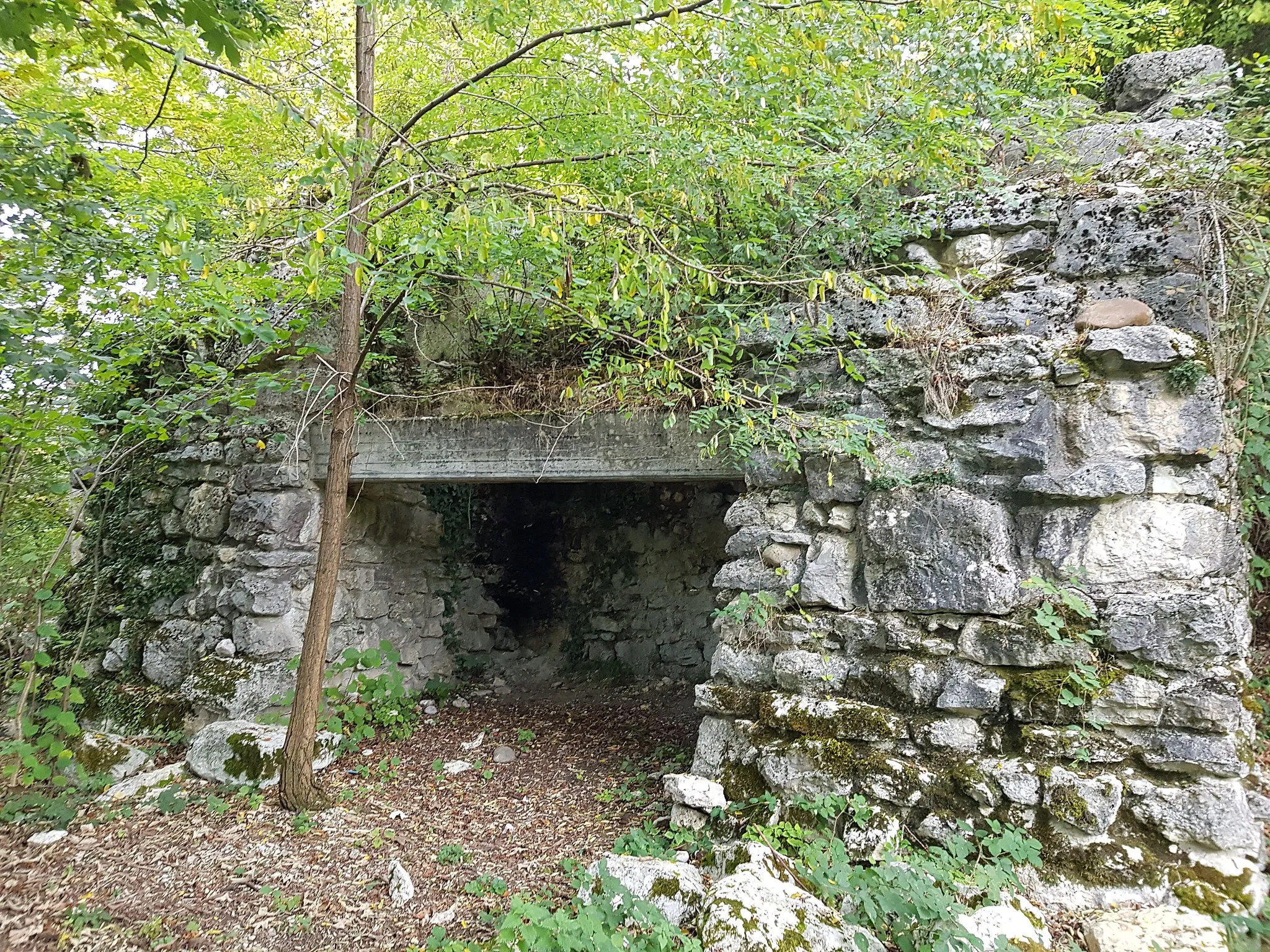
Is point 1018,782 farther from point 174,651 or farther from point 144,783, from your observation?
point 174,651

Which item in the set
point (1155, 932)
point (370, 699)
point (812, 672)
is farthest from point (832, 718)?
point (370, 699)

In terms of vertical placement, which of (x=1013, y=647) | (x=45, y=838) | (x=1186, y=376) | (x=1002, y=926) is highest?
(x=1186, y=376)

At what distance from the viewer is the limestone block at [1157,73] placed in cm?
358

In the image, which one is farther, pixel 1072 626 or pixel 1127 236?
pixel 1127 236

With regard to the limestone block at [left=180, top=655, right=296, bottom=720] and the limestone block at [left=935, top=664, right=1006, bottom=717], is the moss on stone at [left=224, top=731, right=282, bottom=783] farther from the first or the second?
the limestone block at [left=935, top=664, right=1006, bottom=717]

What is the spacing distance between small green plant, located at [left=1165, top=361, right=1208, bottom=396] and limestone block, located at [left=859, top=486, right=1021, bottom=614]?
0.77 meters

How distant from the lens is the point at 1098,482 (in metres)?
2.75

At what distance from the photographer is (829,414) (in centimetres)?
325

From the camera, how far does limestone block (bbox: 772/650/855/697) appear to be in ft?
9.93

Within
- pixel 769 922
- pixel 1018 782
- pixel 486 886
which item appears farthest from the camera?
pixel 486 886

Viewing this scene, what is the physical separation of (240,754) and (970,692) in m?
3.55

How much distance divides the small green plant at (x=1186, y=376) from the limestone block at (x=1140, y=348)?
1.0 inches

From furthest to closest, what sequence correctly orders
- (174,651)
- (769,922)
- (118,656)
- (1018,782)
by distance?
1. (118,656)
2. (174,651)
3. (1018,782)
4. (769,922)

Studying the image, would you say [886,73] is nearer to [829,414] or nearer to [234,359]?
[829,414]
